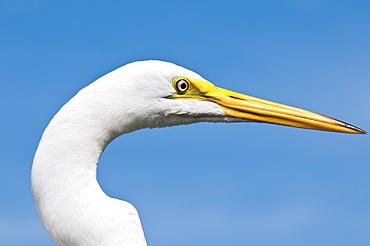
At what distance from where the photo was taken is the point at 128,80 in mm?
5559

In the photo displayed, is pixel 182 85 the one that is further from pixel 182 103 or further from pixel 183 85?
pixel 182 103

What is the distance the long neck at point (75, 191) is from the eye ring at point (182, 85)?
911 mm

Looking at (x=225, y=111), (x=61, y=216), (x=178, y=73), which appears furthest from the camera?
(x=225, y=111)

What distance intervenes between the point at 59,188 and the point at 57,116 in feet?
2.28

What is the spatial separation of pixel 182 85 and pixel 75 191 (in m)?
1.56

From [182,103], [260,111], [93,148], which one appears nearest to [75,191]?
[93,148]

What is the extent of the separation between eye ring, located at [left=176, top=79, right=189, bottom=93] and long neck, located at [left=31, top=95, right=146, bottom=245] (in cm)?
91

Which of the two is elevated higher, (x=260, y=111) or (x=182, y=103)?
(x=260, y=111)

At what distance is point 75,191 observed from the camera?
17.6 feet

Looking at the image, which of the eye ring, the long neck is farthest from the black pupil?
the long neck

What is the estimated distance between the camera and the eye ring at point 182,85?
232 inches

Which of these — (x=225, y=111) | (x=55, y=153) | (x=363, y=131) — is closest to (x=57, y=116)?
(x=55, y=153)

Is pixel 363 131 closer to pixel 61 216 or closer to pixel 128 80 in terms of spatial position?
pixel 128 80

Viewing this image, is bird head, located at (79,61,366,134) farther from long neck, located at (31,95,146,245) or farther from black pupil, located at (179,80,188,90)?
long neck, located at (31,95,146,245)
